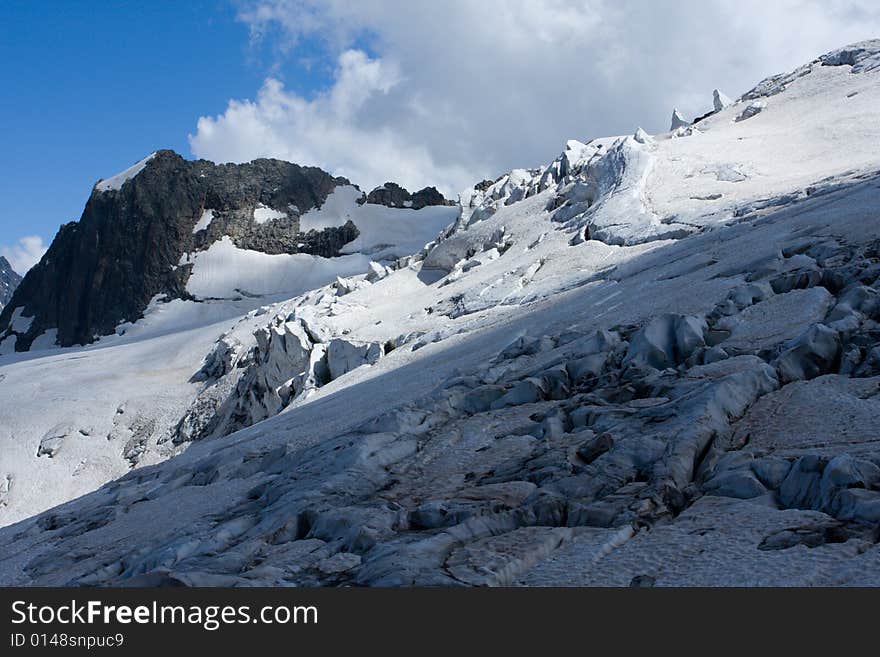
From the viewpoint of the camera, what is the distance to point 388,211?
107438 millimetres

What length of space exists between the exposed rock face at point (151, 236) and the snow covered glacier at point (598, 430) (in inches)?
2633

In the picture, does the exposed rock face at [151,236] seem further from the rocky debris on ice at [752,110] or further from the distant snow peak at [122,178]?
the rocky debris on ice at [752,110]

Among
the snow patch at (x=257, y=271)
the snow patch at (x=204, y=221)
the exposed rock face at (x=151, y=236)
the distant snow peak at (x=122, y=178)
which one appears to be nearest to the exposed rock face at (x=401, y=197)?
the exposed rock face at (x=151, y=236)

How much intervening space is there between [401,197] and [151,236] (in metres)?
35.9

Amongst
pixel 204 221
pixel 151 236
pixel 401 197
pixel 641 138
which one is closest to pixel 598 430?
pixel 641 138

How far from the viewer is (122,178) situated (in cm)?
10288

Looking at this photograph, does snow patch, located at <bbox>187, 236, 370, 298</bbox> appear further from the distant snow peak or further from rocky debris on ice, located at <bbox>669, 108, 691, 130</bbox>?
rocky debris on ice, located at <bbox>669, 108, 691, 130</bbox>

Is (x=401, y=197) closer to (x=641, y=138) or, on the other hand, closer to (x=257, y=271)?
(x=257, y=271)

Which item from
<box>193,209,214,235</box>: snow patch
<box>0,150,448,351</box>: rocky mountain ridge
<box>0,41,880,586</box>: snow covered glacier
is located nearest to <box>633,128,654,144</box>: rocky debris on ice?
<box>0,41,880,586</box>: snow covered glacier

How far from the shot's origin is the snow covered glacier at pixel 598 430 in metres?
6.53

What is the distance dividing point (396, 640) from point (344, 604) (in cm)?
→ 61

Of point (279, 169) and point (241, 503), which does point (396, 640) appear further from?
point (279, 169)

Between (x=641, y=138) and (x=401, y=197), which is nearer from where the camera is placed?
(x=641, y=138)

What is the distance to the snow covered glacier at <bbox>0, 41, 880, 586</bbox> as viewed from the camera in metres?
6.53
